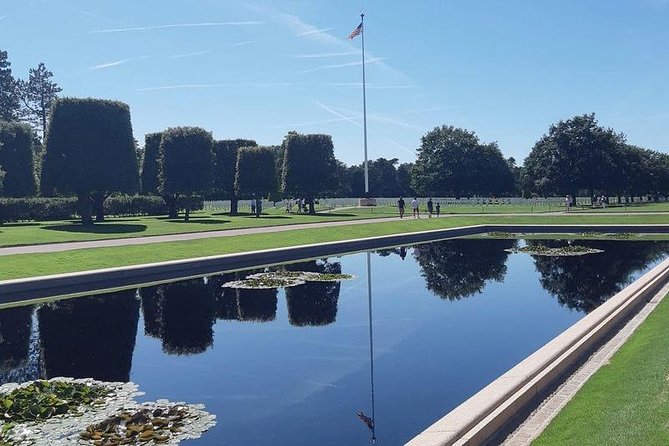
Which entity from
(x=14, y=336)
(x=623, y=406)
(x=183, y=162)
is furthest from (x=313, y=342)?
(x=183, y=162)

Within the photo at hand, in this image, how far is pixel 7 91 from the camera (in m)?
90.8

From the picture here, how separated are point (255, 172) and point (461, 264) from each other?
38733mm

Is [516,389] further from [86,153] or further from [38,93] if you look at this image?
[38,93]

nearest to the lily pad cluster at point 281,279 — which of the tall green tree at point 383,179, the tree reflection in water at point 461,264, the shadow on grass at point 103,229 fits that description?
the tree reflection in water at point 461,264

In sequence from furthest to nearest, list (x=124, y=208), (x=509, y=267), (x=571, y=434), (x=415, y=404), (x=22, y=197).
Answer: (x=124, y=208) → (x=22, y=197) → (x=509, y=267) → (x=415, y=404) → (x=571, y=434)

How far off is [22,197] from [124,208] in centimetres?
1059

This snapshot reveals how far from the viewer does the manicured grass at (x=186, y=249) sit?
68.5ft

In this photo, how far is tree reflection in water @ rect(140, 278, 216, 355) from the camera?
13.4 metres

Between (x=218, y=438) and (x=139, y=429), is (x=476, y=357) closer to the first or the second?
(x=218, y=438)

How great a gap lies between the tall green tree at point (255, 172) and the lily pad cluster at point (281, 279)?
1524 inches

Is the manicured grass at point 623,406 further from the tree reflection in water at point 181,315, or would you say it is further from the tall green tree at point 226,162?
the tall green tree at point 226,162

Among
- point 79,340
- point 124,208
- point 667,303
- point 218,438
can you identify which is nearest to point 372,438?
point 218,438

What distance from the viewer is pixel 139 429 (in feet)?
26.6

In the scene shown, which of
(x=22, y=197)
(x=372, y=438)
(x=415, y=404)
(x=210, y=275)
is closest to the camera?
(x=372, y=438)
